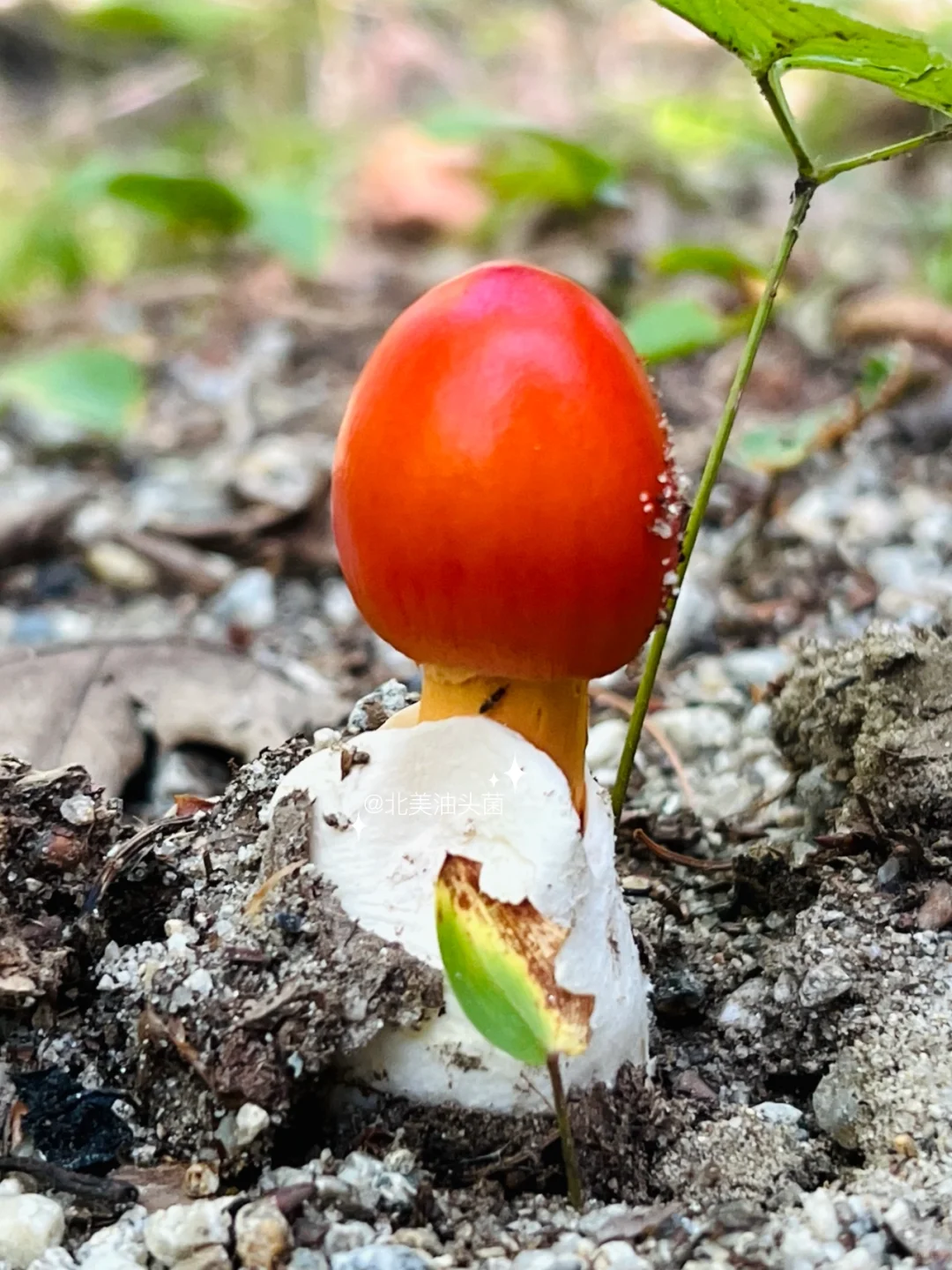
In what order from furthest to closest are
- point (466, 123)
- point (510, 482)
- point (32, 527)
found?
point (466, 123), point (32, 527), point (510, 482)

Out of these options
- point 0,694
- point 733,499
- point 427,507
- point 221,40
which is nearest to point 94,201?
point 221,40

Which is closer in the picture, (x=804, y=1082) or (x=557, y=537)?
(x=557, y=537)

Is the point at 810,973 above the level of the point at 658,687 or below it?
above

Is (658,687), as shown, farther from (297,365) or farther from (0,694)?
(297,365)

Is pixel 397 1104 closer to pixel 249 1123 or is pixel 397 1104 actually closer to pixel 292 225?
pixel 249 1123

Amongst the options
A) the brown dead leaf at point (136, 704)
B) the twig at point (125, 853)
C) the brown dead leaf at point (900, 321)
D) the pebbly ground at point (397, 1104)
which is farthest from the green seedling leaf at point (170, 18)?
the twig at point (125, 853)

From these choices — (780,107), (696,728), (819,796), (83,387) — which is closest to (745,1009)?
(819,796)

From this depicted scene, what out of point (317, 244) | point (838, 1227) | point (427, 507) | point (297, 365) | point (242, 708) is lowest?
point (297, 365)
